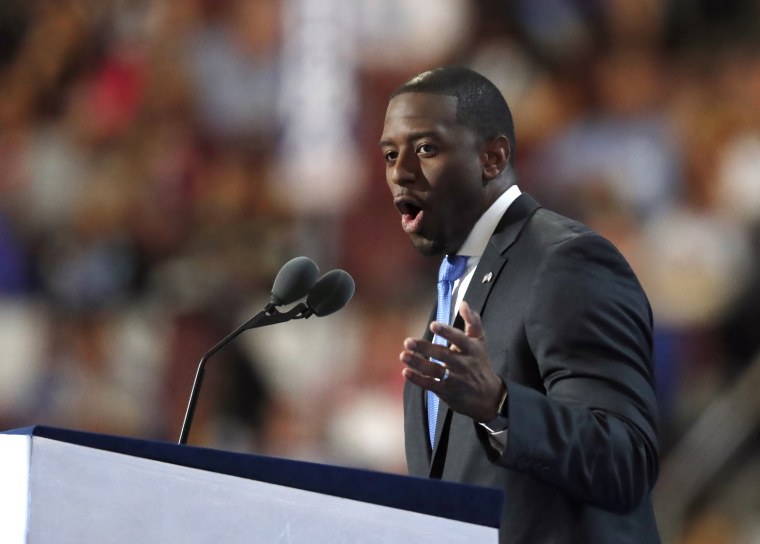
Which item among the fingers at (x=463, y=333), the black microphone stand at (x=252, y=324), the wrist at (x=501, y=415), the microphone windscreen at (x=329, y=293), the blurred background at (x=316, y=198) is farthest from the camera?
the blurred background at (x=316, y=198)

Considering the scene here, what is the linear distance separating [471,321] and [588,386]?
11.0 inches

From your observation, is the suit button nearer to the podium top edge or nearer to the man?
the man

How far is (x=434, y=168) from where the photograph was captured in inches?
72.2

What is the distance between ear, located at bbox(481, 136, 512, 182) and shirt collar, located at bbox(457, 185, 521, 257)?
4 centimetres

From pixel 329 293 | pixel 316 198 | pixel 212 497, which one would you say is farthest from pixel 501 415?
pixel 316 198

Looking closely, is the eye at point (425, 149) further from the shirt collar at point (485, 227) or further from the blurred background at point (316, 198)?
the blurred background at point (316, 198)

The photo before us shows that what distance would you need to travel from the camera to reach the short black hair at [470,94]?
1865 mm

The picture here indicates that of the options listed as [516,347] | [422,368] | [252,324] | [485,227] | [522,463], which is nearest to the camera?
[422,368]

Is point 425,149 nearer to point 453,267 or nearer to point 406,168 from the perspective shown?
point 406,168

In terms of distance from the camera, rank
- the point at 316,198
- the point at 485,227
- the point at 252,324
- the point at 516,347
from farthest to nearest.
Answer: the point at 316,198
the point at 485,227
the point at 252,324
the point at 516,347

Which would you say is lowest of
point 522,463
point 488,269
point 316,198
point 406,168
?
point 316,198

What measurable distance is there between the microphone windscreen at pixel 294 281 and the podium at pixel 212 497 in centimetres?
61

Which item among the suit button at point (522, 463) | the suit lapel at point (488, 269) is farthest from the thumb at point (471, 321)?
the suit lapel at point (488, 269)

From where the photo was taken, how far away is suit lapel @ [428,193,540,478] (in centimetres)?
171
